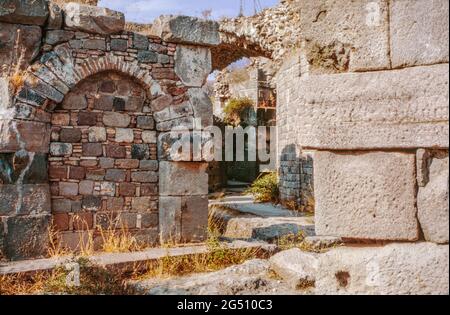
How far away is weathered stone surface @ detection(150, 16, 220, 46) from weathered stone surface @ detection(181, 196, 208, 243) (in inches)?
83.9

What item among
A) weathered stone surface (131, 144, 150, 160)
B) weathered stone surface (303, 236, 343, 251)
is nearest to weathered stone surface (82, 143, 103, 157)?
weathered stone surface (131, 144, 150, 160)

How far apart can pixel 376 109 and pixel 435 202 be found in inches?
21.4

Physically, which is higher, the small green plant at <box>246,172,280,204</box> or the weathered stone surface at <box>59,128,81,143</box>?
the weathered stone surface at <box>59,128,81,143</box>

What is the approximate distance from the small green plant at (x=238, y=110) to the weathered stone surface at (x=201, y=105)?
28.8 feet

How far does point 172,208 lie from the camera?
582 centimetres

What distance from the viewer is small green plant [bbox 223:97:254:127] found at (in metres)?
14.9

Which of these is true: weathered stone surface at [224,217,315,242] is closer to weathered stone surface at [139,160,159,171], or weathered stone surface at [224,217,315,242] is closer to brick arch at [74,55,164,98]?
weathered stone surface at [139,160,159,171]

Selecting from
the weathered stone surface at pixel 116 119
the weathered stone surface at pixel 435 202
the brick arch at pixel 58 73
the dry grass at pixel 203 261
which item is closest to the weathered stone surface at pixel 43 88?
the brick arch at pixel 58 73

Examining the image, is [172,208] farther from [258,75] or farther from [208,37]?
[258,75]

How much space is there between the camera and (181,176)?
19.2 feet

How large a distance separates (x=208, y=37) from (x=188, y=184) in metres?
2.04

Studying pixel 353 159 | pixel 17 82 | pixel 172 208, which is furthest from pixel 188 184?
pixel 353 159

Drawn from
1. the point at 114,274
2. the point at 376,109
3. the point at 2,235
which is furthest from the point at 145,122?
the point at 376,109

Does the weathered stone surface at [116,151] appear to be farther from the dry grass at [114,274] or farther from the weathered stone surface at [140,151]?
the dry grass at [114,274]
